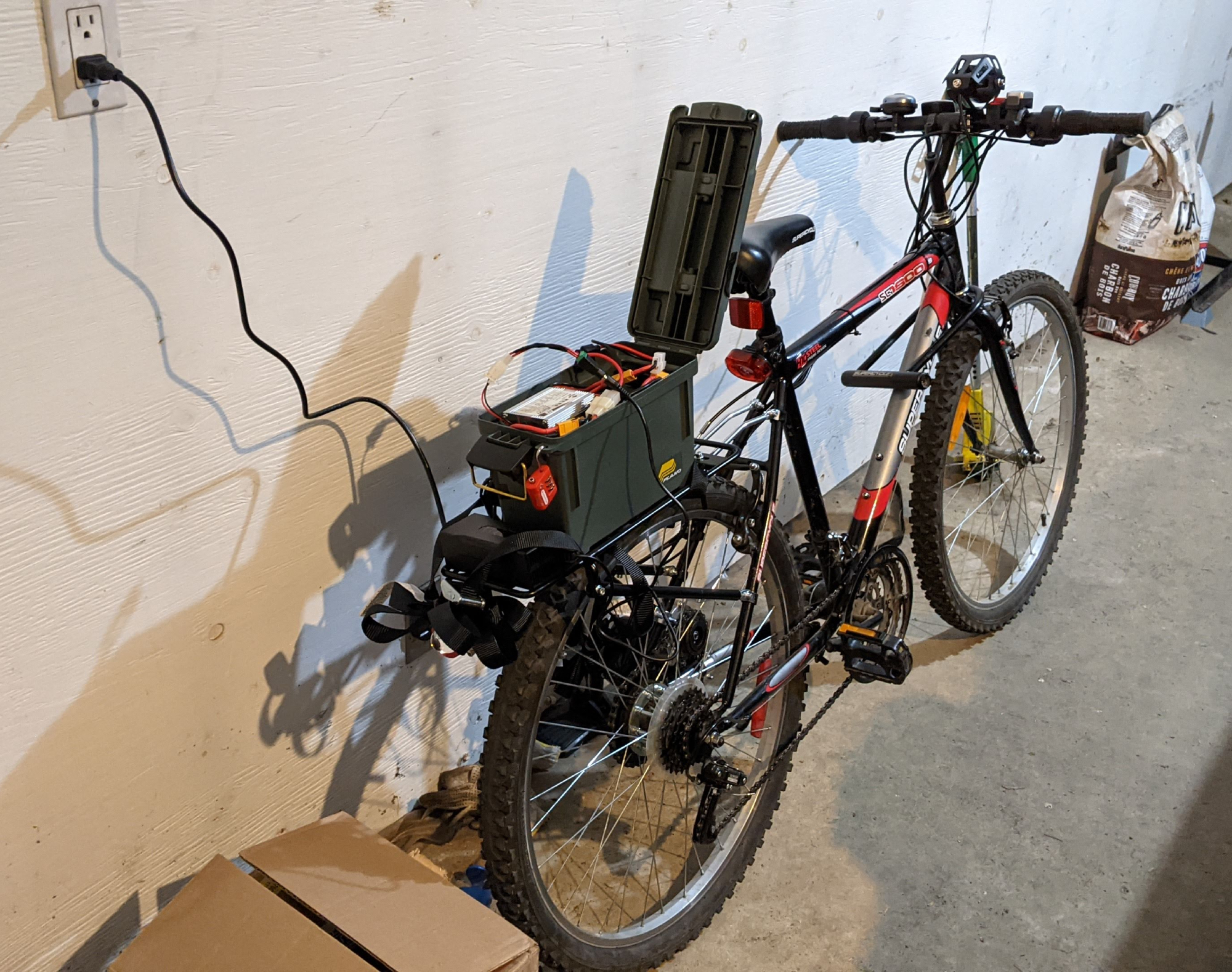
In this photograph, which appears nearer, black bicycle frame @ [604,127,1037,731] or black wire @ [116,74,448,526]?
black wire @ [116,74,448,526]

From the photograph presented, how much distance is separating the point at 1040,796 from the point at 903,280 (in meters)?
0.96

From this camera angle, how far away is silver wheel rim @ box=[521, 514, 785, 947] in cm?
173

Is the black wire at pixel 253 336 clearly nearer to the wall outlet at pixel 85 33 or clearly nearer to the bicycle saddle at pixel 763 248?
the wall outlet at pixel 85 33

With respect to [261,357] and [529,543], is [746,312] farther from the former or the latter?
[261,357]

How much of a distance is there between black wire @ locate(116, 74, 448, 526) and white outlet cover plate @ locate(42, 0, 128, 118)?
2 centimetres

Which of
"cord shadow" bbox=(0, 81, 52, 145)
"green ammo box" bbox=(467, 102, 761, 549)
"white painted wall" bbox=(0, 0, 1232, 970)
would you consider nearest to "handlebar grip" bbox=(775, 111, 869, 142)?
"white painted wall" bbox=(0, 0, 1232, 970)

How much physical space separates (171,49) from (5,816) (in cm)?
88

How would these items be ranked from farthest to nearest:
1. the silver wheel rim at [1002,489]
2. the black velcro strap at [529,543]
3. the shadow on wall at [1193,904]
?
the silver wheel rim at [1002,489] → the shadow on wall at [1193,904] → the black velcro strap at [529,543]

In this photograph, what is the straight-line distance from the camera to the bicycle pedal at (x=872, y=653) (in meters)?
1.94

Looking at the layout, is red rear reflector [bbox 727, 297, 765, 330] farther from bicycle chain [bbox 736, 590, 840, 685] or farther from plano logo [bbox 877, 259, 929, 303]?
bicycle chain [bbox 736, 590, 840, 685]

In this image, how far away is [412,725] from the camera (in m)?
1.86

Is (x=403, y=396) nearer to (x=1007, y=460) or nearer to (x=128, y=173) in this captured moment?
(x=128, y=173)

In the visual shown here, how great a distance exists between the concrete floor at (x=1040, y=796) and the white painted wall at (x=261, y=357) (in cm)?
67


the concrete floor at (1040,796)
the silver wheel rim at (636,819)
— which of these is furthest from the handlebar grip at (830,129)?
the concrete floor at (1040,796)
